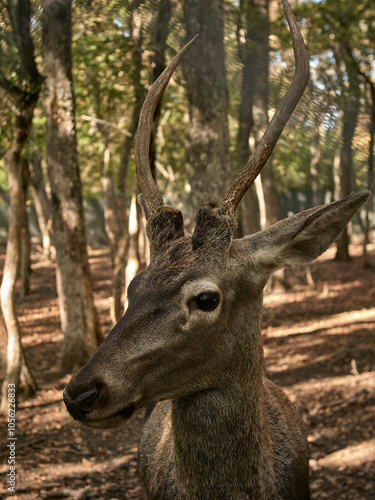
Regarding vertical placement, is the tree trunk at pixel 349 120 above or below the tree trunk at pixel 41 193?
below

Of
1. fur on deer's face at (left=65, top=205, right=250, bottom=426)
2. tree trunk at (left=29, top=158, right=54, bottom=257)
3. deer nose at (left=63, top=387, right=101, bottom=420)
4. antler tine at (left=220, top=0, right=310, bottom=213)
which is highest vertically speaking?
tree trunk at (left=29, top=158, right=54, bottom=257)

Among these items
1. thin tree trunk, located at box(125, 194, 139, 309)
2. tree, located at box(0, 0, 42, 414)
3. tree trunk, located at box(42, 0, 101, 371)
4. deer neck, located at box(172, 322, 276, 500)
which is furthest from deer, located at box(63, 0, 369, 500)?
thin tree trunk, located at box(125, 194, 139, 309)

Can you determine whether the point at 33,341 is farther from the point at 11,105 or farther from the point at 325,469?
the point at 325,469

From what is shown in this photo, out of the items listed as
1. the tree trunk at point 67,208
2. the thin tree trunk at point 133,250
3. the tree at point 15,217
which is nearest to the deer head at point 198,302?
the tree at point 15,217

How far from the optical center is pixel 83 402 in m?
2.24

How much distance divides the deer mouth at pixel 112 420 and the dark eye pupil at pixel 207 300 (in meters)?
0.57

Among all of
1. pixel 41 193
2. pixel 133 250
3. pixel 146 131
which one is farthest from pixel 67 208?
pixel 41 193

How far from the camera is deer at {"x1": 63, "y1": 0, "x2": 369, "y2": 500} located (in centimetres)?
245

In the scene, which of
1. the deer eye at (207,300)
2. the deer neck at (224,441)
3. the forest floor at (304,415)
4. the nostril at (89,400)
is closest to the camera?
the nostril at (89,400)

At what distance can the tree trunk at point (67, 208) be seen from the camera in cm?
747

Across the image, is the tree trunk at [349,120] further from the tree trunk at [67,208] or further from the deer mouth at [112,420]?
the tree trunk at [67,208]

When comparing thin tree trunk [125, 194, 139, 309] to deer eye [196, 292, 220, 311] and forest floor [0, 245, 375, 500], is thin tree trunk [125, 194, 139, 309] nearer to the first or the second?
forest floor [0, 245, 375, 500]

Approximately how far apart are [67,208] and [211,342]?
18.1 ft

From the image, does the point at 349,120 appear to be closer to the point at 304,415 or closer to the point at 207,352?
the point at 207,352
